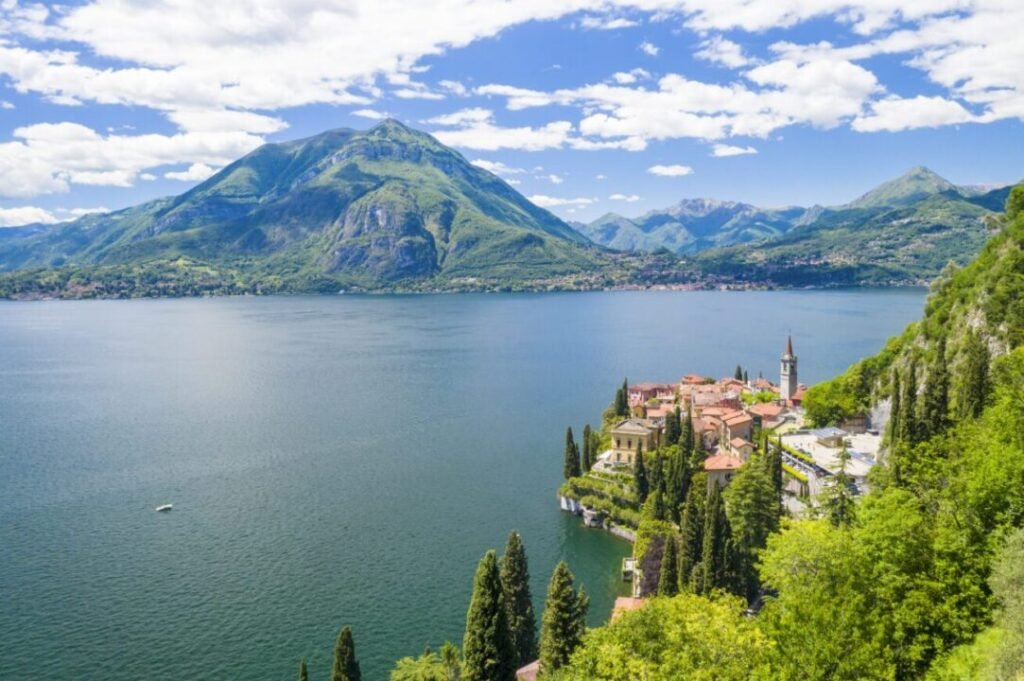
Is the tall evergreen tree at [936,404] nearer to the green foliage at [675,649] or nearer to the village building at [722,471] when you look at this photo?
the village building at [722,471]

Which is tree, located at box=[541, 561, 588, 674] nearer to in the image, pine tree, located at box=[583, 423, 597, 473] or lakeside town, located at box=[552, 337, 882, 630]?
lakeside town, located at box=[552, 337, 882, 630]

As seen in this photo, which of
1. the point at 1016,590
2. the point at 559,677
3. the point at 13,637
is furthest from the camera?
the point at 13,637

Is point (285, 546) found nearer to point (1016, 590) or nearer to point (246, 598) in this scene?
point (246, 598)

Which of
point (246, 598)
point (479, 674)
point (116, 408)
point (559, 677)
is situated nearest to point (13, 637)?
point (246, 598)

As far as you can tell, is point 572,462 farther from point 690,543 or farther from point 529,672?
point 529,672

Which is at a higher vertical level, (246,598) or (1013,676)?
(1013,676)

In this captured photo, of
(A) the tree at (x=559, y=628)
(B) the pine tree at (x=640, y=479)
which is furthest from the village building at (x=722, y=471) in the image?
(A) the tree at (x=559, y=628)
